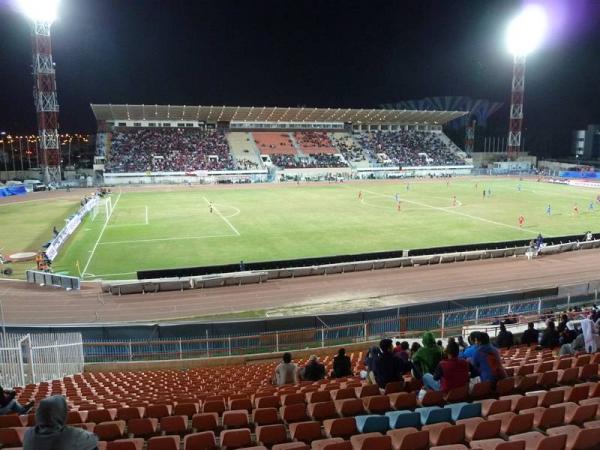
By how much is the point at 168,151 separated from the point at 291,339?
74804mm

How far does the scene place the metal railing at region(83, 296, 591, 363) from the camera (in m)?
15.4

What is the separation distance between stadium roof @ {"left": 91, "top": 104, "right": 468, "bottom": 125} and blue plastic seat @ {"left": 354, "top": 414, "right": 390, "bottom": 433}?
7866 cm

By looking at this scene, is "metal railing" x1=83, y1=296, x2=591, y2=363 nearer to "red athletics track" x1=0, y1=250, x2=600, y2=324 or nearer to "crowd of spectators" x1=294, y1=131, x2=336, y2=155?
"red athletics track" x1=0, y1=250, x2=600, y2=324

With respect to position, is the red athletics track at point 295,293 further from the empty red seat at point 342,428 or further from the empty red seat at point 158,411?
the empty red seat at point 342,428

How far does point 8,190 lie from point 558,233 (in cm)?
6257

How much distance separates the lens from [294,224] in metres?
39.7

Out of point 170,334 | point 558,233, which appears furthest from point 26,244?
point 558,233

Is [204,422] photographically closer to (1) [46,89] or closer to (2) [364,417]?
(2) [364,417]

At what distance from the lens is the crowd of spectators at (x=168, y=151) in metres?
80.3

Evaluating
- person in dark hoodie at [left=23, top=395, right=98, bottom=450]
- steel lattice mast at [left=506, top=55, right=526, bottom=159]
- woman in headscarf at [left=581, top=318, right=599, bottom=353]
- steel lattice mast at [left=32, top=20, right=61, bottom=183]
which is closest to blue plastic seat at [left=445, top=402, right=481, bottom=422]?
person in dark hoodie at [left=23, top=395, right=98, bottom=450]

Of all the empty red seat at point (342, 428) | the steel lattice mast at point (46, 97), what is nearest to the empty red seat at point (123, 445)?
the empty red seat at point (342, 428)

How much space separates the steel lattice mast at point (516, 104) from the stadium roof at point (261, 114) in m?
10.8

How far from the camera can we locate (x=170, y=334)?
52.0ft

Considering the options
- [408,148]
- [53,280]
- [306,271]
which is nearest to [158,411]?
[306,271]
